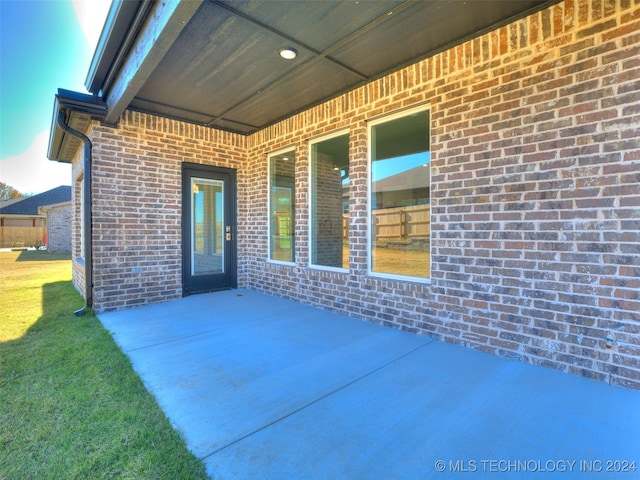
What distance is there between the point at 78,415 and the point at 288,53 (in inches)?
142

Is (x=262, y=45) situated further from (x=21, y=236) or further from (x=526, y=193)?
(x=21, y=236)

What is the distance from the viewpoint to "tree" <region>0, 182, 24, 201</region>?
4439 cm

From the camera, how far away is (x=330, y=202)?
4.89m

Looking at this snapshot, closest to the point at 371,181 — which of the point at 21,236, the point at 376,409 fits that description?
the point at 376,409

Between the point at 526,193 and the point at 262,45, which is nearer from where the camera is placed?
the point at 526,193

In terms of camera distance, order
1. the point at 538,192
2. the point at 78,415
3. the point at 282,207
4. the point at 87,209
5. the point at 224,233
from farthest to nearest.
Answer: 1. the point at 224,233
2. the point at 282,207
3. the point at 87,209
4. the point at 538,192
5. the point at 78,415

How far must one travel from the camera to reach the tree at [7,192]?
44.4 meters

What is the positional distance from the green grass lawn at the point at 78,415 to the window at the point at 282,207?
2817 millimetres

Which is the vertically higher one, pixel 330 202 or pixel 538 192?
pixel 330 202

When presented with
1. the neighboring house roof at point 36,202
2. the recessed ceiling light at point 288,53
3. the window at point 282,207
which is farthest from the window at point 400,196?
the neighboring house roof at point 36,202

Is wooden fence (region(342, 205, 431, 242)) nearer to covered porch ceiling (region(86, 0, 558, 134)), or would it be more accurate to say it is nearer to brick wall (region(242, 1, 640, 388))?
brick wall (region(242, 1, 640, 388))

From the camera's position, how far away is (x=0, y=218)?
21.6m

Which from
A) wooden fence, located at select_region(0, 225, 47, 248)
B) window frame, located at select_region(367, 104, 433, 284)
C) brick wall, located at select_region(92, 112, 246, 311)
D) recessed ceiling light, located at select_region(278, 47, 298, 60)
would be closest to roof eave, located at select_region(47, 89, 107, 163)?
brick wall, located at select_region(92, 112, 246, 311)

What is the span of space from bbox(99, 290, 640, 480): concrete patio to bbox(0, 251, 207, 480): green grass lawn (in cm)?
14
